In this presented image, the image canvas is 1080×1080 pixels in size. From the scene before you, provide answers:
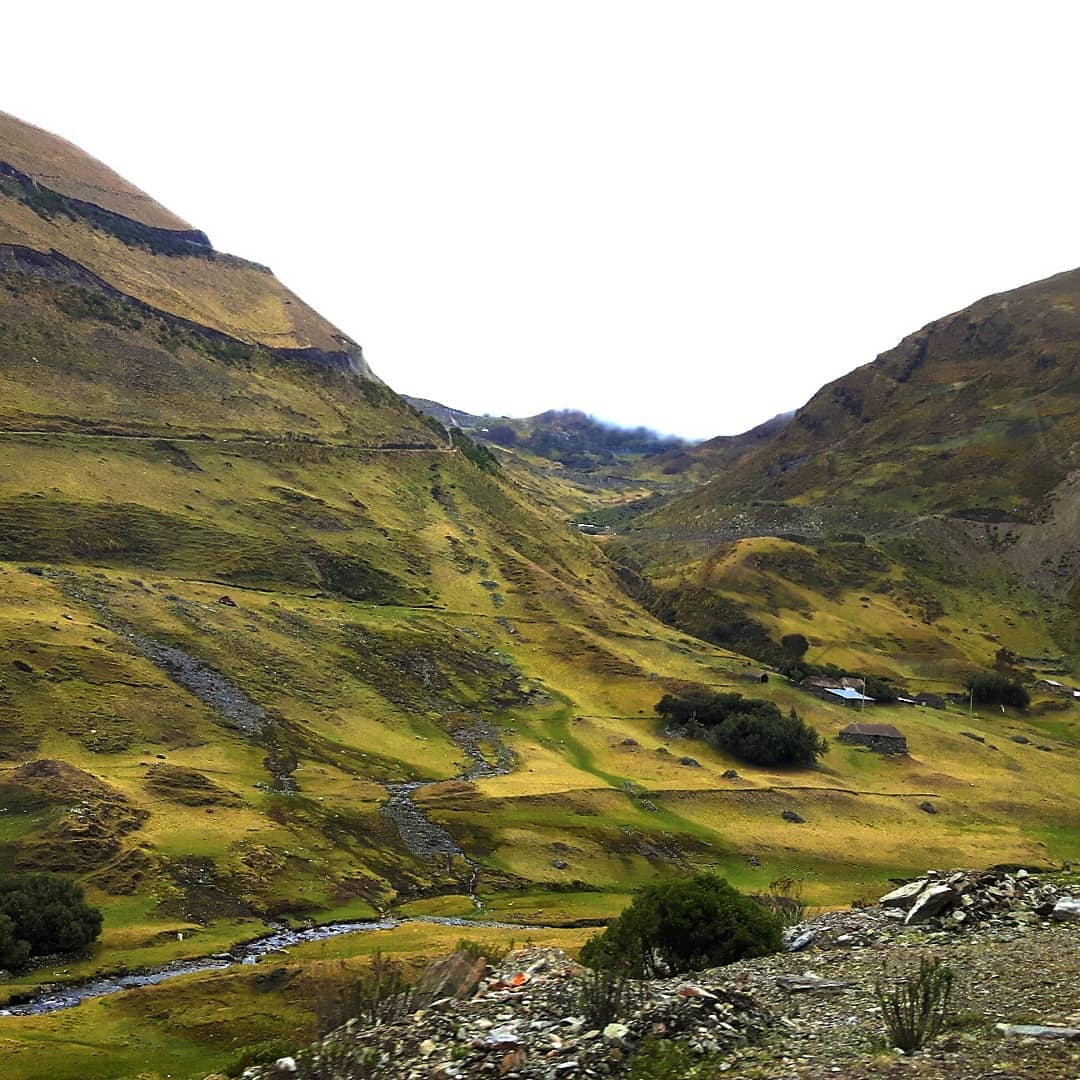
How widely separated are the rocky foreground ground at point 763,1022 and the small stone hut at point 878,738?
3045 inches

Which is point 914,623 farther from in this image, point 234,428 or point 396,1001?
point 396,1001

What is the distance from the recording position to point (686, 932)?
32594mm

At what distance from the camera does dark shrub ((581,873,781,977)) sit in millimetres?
30500

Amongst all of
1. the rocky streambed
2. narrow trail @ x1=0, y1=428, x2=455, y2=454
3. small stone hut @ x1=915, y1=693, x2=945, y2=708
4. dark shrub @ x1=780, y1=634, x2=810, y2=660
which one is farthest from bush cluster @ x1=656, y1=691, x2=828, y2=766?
narrow trail @ x1=0, y1=428, x2=455, y2=454

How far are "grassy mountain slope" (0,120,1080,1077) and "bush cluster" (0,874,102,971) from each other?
1.17 metres

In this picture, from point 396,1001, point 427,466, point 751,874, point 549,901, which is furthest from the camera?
point 427,466

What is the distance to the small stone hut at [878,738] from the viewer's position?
99.6 m

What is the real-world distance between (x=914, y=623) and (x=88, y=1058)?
6186 inches

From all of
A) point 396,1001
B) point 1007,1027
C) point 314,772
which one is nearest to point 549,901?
point 314,772

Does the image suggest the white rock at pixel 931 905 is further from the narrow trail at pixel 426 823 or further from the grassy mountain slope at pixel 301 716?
the narrow trail at pixel 426 823

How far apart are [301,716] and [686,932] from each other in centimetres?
5590

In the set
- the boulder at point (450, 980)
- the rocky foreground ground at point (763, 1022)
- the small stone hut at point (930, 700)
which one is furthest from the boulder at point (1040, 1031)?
the small stone hut at point (930, 700)

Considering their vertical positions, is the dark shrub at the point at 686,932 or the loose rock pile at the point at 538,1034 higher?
the loose rock pile at the point at 538,1034

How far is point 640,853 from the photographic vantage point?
6769cm
